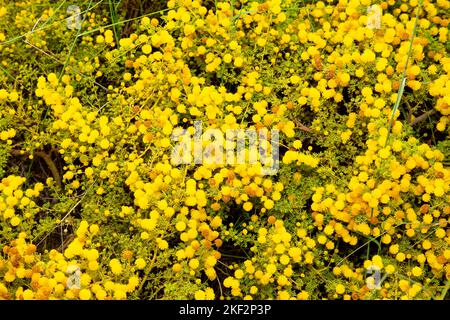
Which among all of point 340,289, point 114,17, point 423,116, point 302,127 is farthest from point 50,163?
point 423,116

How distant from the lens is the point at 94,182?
280cm

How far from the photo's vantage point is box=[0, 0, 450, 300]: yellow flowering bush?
2.48 m

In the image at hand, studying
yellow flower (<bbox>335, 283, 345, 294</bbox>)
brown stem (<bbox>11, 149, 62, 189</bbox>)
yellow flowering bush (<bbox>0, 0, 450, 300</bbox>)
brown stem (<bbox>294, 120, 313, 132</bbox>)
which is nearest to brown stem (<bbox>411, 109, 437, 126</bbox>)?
yellow flowering bush (<bbox>0, 0, 450, 300</bbox>)

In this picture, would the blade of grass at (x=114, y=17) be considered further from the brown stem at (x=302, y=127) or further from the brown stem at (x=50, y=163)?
the brown stem at (x=302, y=127)

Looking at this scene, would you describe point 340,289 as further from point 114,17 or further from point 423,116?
point 114,17

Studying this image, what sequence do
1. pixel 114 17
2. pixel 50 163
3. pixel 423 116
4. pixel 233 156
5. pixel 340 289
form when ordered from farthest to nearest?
pixel 114 17
pixel 50 163
pixel 423 116
pixel 233 156
pixel 340 289

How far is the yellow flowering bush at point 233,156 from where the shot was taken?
248 cm

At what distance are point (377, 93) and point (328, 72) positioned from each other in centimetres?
33

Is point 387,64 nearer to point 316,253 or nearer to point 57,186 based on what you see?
A: point 316,253

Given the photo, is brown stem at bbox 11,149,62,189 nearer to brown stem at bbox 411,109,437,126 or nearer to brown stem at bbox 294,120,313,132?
brown stem at bbox 294,120,313,132

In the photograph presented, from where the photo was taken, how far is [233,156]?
2621 mm

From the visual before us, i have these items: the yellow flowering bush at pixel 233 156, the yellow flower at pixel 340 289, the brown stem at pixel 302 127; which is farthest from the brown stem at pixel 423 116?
the yellow flower at pixel 340 289

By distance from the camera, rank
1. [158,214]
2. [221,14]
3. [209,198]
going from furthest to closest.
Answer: [221,14]
[209,198]
[158,214]

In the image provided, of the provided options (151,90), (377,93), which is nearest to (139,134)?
(151,90)
